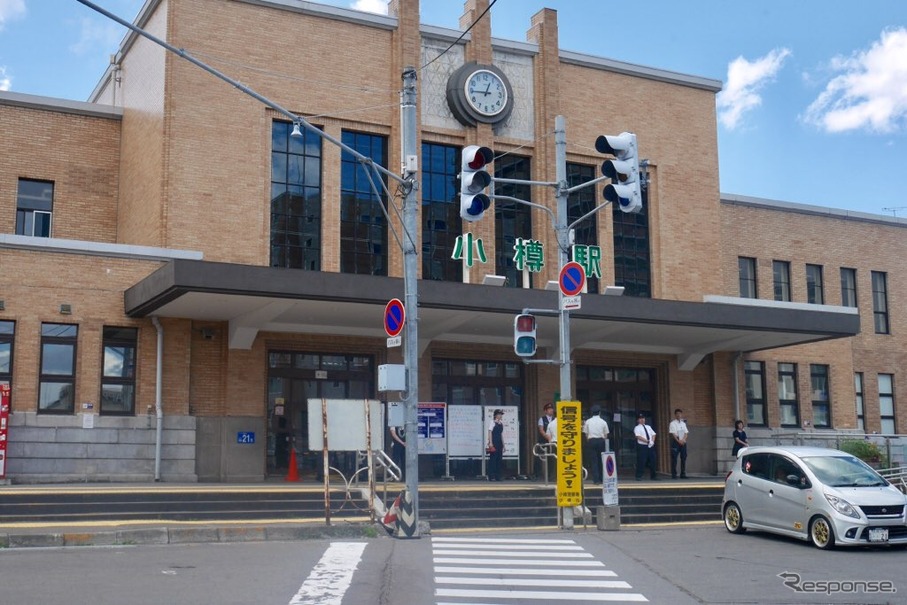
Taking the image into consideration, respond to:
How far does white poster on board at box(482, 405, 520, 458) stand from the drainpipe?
25.9 feet

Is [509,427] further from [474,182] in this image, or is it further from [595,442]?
[474,182]

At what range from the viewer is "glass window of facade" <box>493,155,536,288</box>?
28.1 metres

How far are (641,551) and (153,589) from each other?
7702 millimetres

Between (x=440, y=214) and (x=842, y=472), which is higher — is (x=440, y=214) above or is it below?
above

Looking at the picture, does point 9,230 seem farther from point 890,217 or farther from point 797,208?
point 890,217

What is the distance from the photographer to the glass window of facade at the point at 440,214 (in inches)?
1072

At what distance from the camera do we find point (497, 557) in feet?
49.0

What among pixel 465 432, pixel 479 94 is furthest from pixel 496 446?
pixel 479 94

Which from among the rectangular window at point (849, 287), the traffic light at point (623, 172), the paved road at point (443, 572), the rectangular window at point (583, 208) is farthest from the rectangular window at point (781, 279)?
the traffic light at point (623, 172)

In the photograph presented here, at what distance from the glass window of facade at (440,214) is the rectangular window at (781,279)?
12134 mm

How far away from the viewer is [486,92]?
92.0 feet

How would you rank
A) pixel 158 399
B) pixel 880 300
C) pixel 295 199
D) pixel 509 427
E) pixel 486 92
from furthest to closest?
pixel 880 300 → pixel 486 92 → pixel 509 427 → pixel 295 199 → pixel 158 399

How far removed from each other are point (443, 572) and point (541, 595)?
1.88 meters

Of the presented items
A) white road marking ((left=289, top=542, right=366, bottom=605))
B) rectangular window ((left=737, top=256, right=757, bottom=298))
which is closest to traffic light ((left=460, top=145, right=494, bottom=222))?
white road marking ((left=289, top=542, right=366, bottom=605))
